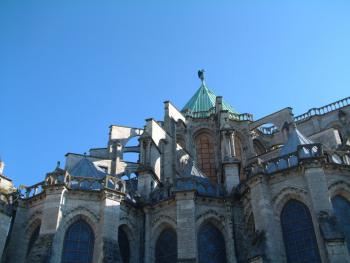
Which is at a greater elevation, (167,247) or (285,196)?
(285,196)

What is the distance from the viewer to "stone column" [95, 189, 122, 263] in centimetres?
1912

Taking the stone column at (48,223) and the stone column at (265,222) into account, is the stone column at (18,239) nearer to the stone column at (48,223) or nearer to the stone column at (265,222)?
the stone column at (48,223)

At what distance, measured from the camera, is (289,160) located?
20719 millimetres

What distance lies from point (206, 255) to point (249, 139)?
43.1 feet

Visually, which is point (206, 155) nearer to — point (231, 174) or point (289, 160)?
point (231, 174)

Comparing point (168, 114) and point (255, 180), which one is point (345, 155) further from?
point (168, 114)

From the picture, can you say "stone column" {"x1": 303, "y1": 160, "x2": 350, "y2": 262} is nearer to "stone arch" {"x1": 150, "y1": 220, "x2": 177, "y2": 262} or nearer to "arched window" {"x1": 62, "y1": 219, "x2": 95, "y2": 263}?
"stone arch" {"x1": 150, "y1": 220, "x2": 177, "y2": 262}

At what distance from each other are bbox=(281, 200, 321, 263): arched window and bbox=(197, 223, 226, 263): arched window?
3.26 meters

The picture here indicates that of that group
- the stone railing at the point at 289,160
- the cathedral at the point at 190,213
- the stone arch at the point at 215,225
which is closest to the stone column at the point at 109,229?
the cathedral at the point at 190,213

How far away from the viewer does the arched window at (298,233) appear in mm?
17984

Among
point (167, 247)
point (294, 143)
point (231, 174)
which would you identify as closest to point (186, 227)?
point (167, 247)

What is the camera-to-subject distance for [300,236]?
18.5 meters

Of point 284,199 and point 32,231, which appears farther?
point 32,231

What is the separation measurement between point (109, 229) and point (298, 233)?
781 cm
